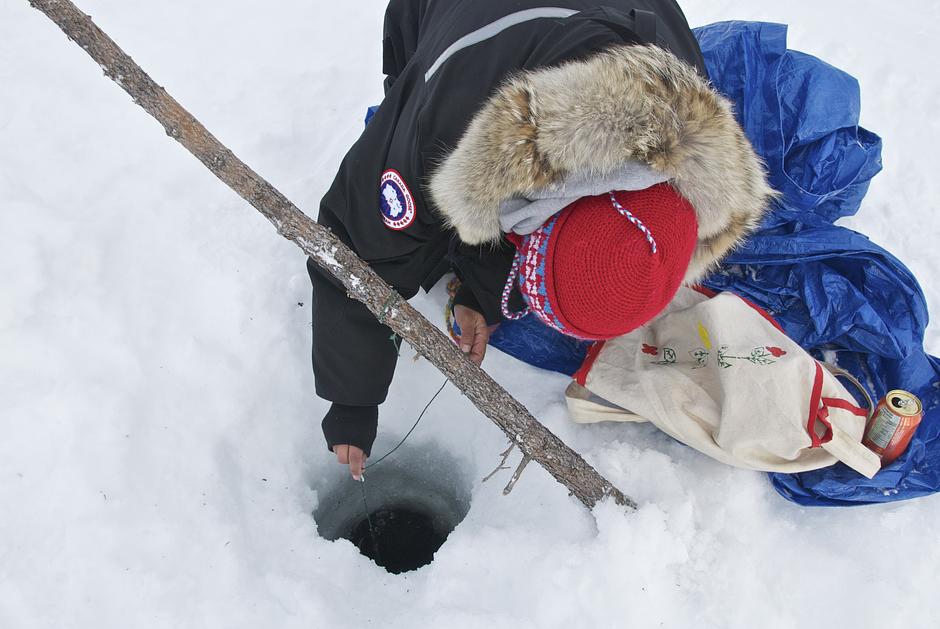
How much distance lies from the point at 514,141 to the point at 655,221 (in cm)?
32

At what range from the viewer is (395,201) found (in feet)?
5.18

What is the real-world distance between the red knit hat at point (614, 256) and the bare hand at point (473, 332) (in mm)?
865

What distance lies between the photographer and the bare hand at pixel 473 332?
2.16m

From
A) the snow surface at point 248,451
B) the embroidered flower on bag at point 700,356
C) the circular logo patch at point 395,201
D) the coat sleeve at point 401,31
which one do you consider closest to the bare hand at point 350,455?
the snow surface at point 248,451

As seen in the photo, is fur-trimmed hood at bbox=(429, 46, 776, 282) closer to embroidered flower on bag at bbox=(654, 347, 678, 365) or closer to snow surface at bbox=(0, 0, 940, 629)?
embroidered flower on bag at bbox=(654, 347, 678, 365)

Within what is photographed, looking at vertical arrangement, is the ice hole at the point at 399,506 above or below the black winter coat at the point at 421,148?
below

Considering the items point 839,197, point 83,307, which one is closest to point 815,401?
point 839,197

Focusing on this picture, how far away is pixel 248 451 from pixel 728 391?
1.53 meters

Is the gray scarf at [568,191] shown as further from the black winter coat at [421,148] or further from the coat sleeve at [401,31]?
the coat sleeve at [401,31]

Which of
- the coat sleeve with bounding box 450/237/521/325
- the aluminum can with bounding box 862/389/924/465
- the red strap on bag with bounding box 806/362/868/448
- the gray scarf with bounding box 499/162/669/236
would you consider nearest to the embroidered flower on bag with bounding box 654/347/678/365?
the red strap on bag with bounding box 806/362/868/448

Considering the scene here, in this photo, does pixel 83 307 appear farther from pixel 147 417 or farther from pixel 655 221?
pixel 655 221

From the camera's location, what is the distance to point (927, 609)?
5.60ft

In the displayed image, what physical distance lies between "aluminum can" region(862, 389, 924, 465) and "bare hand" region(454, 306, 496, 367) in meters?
1.24

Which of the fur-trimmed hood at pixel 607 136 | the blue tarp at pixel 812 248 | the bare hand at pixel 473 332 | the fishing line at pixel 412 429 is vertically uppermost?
the fur-trimmed hood at pixel 607 136
